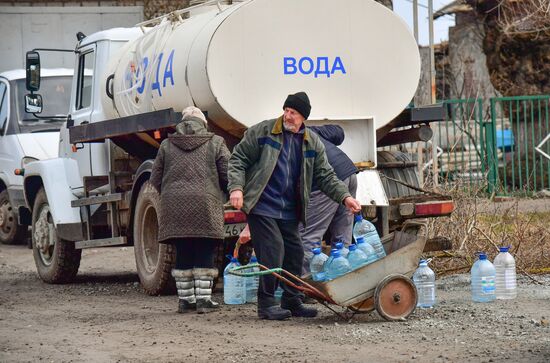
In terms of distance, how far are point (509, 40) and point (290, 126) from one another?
1376 centimetres

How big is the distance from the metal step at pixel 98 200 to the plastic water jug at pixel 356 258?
11.5 ft

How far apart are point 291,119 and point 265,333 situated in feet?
5.51

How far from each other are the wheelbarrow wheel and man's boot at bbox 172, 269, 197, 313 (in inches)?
75.6

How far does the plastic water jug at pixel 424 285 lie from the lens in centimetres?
944

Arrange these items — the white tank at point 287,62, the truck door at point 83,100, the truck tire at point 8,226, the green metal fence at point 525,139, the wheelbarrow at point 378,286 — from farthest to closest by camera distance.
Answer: the green metal fence at point 525,139
the truck tire at point 8,226
the truck door at point 83,100
the white tank at point 287,62
the wheelbarrow at point 378,286

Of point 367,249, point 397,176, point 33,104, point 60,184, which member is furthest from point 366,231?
point 33,104

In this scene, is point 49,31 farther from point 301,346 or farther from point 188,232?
point 301,346

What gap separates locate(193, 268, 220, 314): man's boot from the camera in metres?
10.0

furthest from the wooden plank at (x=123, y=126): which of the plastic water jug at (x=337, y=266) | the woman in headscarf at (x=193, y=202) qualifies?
the plastic water jug at (x=337, y=266)

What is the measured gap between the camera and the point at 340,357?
24.2 feet

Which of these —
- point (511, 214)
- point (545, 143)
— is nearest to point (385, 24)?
point (511, 214)

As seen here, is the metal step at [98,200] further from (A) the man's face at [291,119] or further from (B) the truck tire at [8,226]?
(B) the truck tire at [8,226]

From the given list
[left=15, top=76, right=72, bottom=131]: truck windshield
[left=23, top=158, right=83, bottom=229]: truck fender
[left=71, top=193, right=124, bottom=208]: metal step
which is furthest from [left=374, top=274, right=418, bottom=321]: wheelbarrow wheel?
[left=15, top=76, right=72, bottom=131]: truck windshield

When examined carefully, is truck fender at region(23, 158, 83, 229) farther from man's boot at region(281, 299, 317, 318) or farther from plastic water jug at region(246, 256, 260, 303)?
man's boot at region(281, 299, 317, 318)
